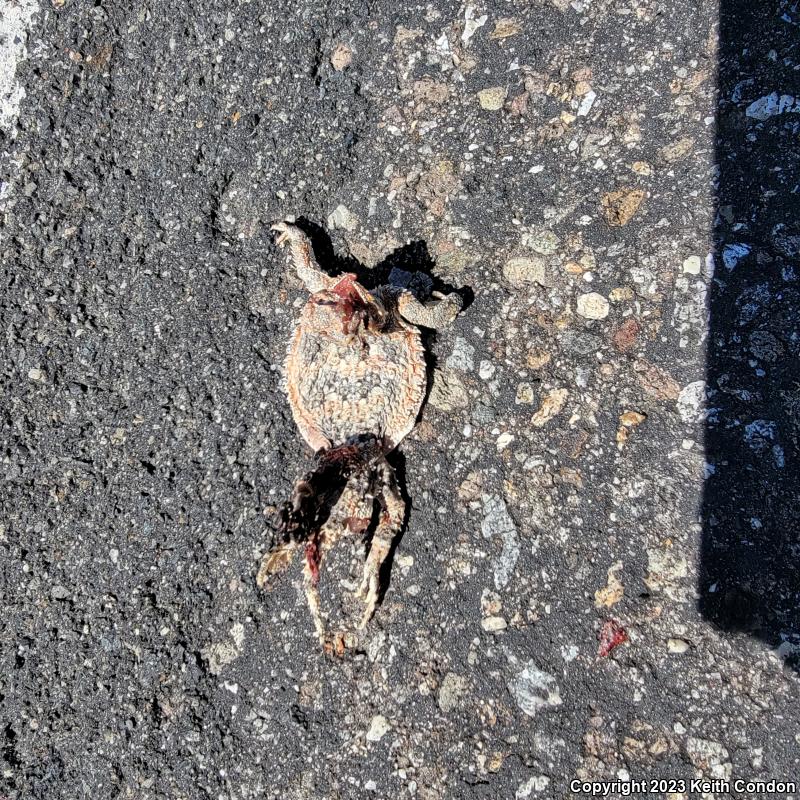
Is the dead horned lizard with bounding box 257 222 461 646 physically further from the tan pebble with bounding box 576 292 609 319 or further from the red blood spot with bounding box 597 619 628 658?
the red blood spot with bounding box 597 619 628 658

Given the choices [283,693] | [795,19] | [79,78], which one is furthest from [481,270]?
[79,78]

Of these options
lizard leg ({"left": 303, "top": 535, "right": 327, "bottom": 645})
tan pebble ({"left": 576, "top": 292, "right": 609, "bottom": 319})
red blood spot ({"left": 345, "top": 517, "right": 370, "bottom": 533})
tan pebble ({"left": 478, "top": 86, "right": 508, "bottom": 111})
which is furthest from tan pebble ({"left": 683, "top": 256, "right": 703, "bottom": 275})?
lizard leg ({"left": 303, "top": 535, "right": 327, "bottom": 645})

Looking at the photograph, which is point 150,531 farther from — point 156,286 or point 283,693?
point 156,286

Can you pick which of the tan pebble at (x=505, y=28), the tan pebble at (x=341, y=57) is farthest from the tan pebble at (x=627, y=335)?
the tan pebble at (x=341, y=57)

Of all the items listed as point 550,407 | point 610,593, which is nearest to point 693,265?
point 550,407

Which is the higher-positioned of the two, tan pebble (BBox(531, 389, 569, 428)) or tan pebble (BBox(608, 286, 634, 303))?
tan pebble (BBox(608, 286, 634, 303))

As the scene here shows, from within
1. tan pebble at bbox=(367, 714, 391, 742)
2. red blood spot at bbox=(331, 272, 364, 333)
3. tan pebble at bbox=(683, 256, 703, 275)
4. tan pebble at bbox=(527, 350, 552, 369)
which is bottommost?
tan pebble at bbox=(367, 714, 391, 742)
